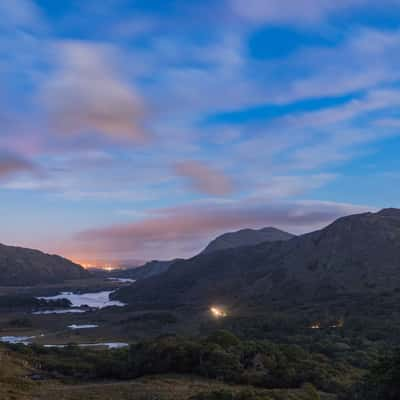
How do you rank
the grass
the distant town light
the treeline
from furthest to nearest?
the distant town light
the treeline
the grass

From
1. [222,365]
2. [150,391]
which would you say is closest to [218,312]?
[222,365]

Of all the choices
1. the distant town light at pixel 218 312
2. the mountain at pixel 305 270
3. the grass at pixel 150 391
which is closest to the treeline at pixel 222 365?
the grass at pixel 150 391

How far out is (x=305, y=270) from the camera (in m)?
117

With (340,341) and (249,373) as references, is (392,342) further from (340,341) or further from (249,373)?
(249,373)

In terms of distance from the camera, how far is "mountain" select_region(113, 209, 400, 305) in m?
100

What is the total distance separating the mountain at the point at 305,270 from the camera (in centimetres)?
10044

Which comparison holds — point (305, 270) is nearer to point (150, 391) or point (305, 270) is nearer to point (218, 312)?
point (218, 312)

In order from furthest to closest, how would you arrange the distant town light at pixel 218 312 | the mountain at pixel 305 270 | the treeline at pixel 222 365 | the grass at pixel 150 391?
the mountain at pixel 305 270 → the distant town light at pixel 218 312 → the treeline at pixel 222 365 → the grass at pixel 150 391

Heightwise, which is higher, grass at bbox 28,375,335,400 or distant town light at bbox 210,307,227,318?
grass at bbox 28,375,335,400

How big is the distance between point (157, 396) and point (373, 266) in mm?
93161

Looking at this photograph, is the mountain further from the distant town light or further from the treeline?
the treeline

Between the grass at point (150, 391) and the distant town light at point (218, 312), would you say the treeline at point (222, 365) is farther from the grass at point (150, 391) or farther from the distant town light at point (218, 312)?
the distant town light at point (218, 312)

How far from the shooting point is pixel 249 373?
2428 centimetres

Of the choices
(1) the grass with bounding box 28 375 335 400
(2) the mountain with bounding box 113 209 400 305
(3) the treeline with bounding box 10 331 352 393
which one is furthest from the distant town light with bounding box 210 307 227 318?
(1) the grass with bounding box 28 375 335 400
